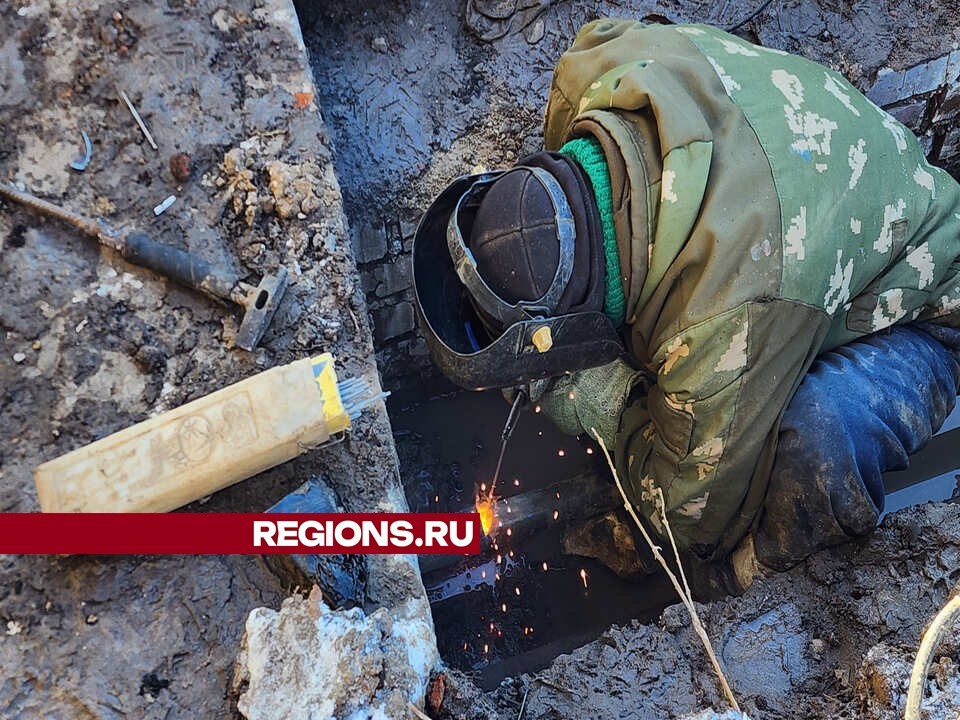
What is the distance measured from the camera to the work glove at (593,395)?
246 centimetres

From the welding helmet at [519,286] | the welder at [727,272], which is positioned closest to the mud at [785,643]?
the welder at [727,272]

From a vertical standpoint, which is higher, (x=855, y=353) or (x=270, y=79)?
(x=270, y=79)

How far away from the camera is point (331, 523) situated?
1.66 metres

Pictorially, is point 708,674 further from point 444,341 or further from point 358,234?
point 358,234

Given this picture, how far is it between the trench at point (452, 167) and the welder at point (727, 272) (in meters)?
0.67

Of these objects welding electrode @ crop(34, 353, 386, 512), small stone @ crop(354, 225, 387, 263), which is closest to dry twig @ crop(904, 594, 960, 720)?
welding electrode @ crop(34, 353, 386, 512)

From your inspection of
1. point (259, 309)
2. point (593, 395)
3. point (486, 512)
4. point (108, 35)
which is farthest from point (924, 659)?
point (108, 35)

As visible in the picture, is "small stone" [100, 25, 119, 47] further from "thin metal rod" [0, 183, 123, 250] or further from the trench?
the trench

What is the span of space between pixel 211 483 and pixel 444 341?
2.45 ft

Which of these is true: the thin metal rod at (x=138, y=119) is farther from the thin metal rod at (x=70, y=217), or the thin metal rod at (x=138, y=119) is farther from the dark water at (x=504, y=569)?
the dark water at (x=504, y=569)

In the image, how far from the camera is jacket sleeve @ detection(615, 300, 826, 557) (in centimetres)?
188

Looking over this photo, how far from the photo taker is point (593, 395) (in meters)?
2.53

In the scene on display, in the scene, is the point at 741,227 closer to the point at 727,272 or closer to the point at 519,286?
the point at 727,272

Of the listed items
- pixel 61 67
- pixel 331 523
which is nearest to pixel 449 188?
pixel 331 523
